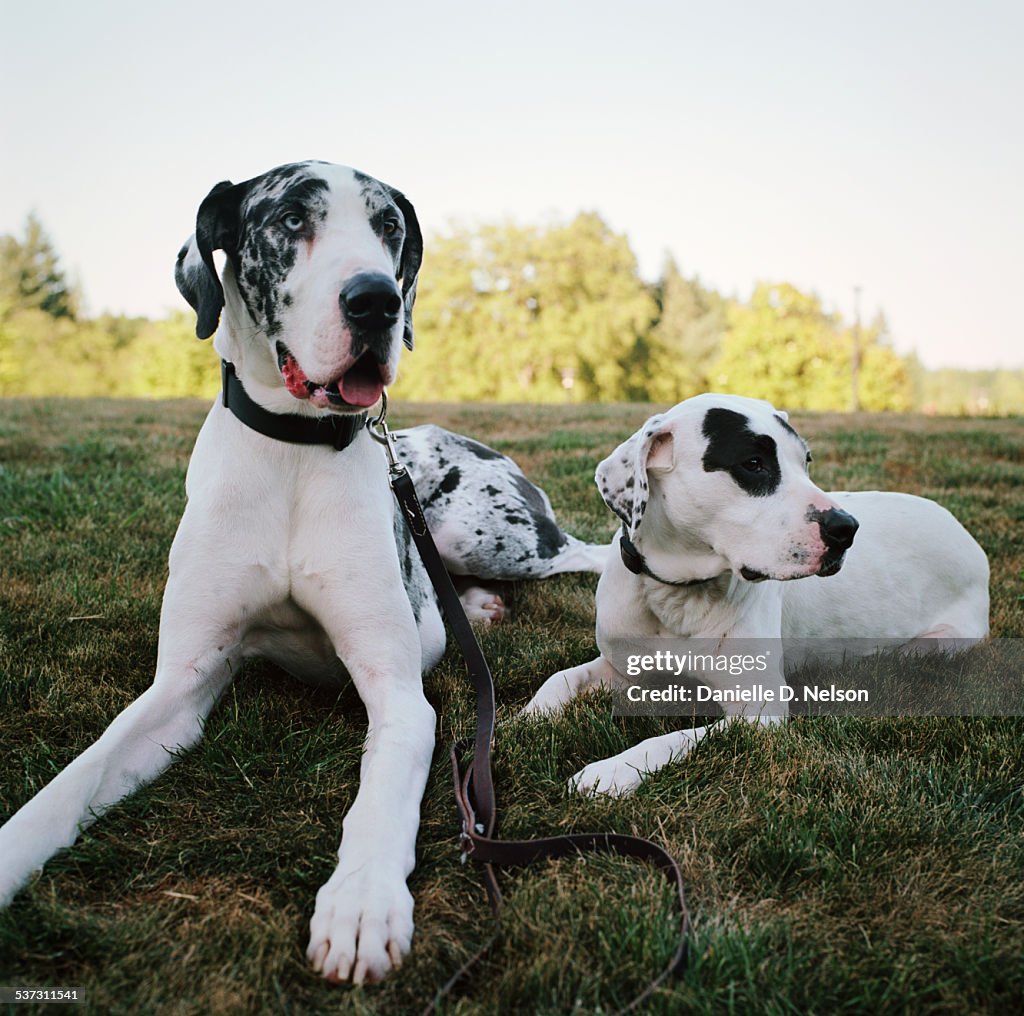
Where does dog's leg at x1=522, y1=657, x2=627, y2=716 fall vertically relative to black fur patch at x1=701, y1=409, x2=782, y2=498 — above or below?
below

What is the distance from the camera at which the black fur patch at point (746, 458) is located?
313 cm

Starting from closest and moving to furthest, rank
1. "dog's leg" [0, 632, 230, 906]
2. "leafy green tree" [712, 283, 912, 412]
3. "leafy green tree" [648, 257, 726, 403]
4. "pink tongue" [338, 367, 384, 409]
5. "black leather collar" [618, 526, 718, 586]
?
"dog's leg" [0, 632, 230, 906], "pink tongue" [338, 367, 384, 409], "black leather collar" [618, 526, 718, 586], "leafy green tree" [712, 283, 912, 412], "leafy green tree" [648, 257, 726, 403]

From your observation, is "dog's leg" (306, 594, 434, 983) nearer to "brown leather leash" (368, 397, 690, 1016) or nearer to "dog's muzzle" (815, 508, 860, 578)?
"brown leather leash" (368, 397, 690, 1016)

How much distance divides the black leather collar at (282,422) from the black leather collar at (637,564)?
44.2 inches

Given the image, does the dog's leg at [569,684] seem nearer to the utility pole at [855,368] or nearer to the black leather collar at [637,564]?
the black leather collar at [637,564]

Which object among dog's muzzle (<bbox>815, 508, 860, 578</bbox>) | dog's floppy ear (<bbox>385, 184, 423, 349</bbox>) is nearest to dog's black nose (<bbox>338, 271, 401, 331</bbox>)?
dog's floppy ear (<bbox>385, 184, 423, 349</bbox>)

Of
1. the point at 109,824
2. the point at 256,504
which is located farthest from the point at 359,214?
the point at 109,824

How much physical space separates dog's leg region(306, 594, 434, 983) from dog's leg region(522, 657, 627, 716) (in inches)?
20.7

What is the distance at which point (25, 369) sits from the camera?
4938 cm

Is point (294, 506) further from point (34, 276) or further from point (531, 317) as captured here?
point (34, 276)

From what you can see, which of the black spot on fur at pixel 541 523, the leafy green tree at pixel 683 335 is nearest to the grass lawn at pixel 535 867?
the black spot on fur at pixel 541 523

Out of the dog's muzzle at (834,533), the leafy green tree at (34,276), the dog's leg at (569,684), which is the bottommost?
the dog's leg at (569,684)

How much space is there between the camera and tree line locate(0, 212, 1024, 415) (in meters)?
44.6

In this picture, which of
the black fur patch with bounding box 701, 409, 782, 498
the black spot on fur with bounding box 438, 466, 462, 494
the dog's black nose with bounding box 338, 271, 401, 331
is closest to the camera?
the dog's black nose with bounding box 338, 271, 401, 331
